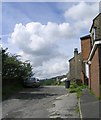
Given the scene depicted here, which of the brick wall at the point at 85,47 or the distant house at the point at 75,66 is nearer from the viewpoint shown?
the brick wall at the point at 85,47

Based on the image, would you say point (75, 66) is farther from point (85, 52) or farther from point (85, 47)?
point (85, 47)

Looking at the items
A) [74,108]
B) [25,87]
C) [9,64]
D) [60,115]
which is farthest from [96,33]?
[25,87]

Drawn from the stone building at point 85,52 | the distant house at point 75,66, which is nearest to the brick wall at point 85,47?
the stone building at point 85,52

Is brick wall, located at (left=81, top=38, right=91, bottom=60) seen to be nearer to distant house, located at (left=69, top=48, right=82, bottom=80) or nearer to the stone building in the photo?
the stone building

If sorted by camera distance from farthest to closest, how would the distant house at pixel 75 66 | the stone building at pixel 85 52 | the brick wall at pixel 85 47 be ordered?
the distant house at pixel 75 66, the brick wall at pixel 85 47, the stone building at pixel 85 52

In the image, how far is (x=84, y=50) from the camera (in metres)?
41.5

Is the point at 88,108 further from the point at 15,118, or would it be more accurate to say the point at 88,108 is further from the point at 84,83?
the point at 84,83

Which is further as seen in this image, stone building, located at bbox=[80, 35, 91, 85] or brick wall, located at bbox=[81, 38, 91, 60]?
brick wall, located at bbox=[81, 38, 91, 60]

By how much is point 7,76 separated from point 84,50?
35.5 feet

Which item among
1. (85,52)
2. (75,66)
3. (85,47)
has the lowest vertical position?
(75,66)

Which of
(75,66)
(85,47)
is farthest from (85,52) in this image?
(75,66)

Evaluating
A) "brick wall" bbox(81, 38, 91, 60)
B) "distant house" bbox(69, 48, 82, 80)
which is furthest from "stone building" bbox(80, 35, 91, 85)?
"distant house" bbox(69, 48, 82, 80)

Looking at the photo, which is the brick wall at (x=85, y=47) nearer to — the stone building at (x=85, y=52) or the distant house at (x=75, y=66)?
the stone building at (x=85, y=52)

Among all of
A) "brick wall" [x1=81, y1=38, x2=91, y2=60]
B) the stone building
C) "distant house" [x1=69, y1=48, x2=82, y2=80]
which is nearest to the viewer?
the stone building
